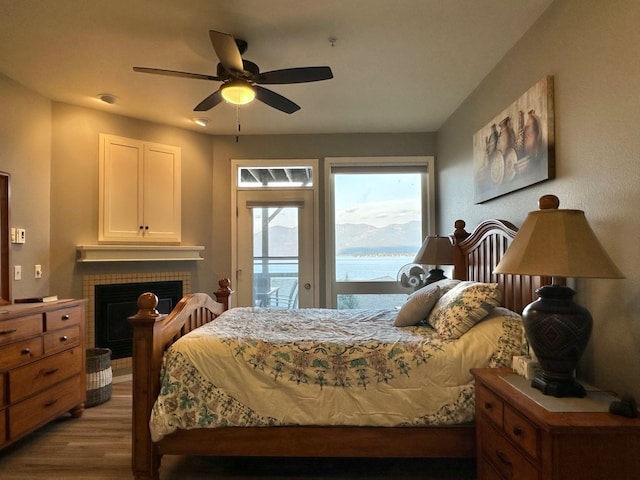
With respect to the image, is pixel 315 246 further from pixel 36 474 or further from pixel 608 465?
pixel 608 465

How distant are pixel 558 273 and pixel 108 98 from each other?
3.68m

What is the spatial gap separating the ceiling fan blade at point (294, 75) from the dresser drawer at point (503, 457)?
2.10 metres

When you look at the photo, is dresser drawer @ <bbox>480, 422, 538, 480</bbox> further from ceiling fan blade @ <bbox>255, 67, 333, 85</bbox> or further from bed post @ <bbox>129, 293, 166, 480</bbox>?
ceiling fan blade @ <bbox>255, 67, 333, 85</bbox>

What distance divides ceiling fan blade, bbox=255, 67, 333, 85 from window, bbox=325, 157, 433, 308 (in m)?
1.99

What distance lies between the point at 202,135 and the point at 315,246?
6.15 ft

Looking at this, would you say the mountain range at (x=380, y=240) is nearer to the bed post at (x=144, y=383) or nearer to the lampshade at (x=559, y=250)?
the bed post at (x=144, y=383)

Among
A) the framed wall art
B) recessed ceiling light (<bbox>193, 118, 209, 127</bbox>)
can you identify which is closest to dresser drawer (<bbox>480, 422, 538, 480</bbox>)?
the framed wall art

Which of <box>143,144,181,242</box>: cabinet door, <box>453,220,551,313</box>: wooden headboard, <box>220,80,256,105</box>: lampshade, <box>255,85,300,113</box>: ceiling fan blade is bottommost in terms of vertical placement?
<box>453,220,551,313</box>: wooden headboard

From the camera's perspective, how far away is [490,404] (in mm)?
1626

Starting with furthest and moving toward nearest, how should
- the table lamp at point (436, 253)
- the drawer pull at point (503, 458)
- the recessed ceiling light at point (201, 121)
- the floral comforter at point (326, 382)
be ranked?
the recessed ceiling light at point (201, 121), the table lamp at point (436, 253), the floral comforter at point (326, 382), the drawer pull at point (503, 458)

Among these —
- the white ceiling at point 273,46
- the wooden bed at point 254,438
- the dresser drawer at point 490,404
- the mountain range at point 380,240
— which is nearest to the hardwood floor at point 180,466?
the wooden bed at point 254,438

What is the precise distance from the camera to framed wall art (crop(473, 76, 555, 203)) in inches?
80.0

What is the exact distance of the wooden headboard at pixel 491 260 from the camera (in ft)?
6.91

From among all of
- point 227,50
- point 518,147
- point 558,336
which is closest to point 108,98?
point 227,50
